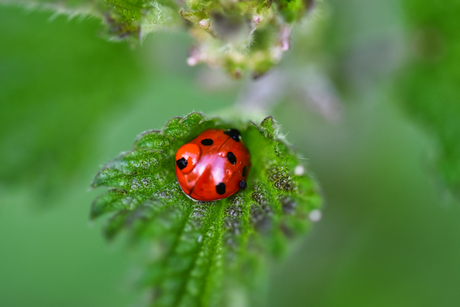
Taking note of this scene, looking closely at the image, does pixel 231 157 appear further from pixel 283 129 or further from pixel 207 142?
pixel 283 129

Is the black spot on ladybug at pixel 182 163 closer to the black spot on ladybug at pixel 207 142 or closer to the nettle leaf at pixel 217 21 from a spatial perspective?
the black spot on ladybug at pixel 207 142

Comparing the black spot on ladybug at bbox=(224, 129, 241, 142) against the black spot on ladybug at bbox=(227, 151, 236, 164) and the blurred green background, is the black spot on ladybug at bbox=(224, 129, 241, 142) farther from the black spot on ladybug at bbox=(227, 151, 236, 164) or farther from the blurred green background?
the blurred green background

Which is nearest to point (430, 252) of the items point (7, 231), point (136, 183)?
point (136, 183)

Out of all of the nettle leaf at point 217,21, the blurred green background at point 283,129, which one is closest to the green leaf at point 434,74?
the blurred green background at point 283,129

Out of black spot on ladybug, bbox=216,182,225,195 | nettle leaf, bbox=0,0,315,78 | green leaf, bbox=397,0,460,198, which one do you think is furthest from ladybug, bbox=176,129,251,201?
green leaf, bbox=397,0,460,198

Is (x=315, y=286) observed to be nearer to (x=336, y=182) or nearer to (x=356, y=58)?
(x=336, y=182)

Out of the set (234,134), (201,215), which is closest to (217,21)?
(234,134)
